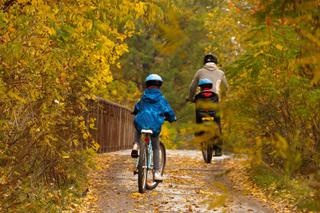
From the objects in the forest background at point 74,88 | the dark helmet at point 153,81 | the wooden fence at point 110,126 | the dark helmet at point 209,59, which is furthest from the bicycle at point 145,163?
the wooden fence at point 110,126

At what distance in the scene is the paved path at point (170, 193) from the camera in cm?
967

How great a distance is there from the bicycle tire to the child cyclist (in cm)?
14

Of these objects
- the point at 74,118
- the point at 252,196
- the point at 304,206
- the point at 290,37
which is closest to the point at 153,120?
the point at 74,118

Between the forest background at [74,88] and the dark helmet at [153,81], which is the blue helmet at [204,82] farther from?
the dark helmet at [153,81]

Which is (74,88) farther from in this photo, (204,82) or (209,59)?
(209,59)

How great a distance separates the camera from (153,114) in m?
11.0

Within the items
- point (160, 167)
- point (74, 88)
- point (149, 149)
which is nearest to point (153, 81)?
point (149, 149)

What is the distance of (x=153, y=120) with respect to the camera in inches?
431

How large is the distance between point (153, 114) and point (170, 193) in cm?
118

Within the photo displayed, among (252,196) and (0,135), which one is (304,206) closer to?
(0,135)

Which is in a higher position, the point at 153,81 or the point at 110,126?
the point at 153,81

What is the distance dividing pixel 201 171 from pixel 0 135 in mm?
6818

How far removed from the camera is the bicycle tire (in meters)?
10.6

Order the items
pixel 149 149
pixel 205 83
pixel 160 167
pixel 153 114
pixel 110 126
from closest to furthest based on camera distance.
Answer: pixel 153 114, pixel 149 149, pixel 160 167, pixel 205 83, pixel 110 126
